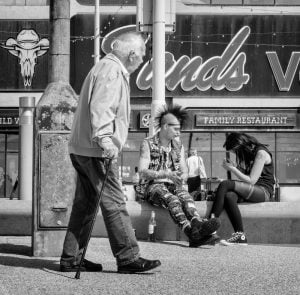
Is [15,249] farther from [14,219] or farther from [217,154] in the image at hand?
[217,154]

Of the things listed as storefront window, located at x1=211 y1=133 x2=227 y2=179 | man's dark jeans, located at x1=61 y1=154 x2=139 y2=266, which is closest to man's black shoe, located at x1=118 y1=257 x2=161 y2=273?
man's dark jeans, located at x1=61 y1=154 x2=139 y2=266

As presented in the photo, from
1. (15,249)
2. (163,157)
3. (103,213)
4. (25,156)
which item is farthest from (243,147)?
(25,156)

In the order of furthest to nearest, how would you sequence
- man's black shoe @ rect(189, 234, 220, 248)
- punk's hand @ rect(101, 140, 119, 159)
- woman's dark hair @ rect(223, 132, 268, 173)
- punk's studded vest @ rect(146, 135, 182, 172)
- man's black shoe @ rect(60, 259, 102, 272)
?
woman's dark hair @ rect(223, 132, 268, 173), punk's studded vest @ rect(146, 135, 182, 172), man's black shoe @ rect(189, 234, 220, 248), man's black shoe @ rect(60, 259, 102, 272), punk's hand @ rect(101, 140, 119, 159)

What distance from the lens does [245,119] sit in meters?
32.6

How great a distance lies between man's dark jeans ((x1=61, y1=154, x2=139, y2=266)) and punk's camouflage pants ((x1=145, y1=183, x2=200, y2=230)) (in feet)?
7.08

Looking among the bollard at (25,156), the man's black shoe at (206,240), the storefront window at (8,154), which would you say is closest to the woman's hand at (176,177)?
the man's black shoe at (206,240)

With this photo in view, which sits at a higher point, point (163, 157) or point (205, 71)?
point (205, 71)

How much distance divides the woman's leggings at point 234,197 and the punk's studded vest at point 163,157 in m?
0.54

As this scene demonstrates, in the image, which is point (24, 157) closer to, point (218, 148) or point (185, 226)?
point (185, 226)

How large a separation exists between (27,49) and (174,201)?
994 inches

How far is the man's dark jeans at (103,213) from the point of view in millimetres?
6027

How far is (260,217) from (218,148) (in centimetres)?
2353

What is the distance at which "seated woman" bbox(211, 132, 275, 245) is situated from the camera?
8.82 metres

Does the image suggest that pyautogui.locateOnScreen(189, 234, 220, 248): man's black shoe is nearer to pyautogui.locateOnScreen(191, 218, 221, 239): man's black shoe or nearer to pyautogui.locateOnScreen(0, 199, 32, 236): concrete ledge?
pyautogui.locateOnScreen(191, 218, 221, 239): man's black shoe
